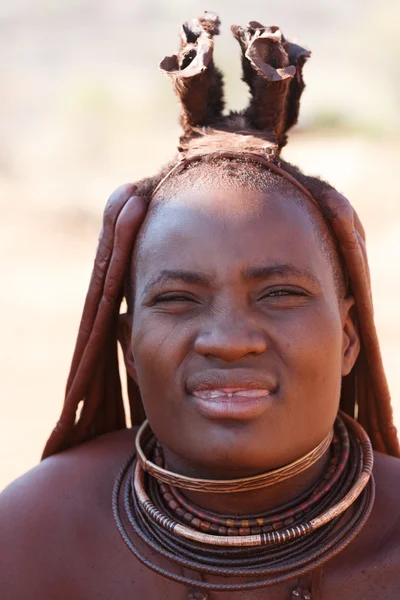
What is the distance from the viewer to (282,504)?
2.40 m

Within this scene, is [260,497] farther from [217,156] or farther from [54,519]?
[217,156]

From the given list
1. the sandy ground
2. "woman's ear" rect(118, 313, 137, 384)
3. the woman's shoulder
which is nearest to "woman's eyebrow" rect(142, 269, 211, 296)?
"woman's ear" rect(118, 313, 137, 384)

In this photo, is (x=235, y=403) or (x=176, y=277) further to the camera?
(x=176, y=277)

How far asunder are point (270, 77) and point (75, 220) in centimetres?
828

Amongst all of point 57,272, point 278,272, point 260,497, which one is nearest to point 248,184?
point 278,272

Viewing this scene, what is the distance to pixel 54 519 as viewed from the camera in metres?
2.55

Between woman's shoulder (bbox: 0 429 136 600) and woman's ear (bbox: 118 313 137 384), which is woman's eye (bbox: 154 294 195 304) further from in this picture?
woman's shoulder (bbox: 0 429 136 600)

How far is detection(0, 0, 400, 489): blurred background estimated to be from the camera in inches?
303

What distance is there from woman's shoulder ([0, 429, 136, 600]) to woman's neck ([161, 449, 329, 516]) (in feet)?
1.07

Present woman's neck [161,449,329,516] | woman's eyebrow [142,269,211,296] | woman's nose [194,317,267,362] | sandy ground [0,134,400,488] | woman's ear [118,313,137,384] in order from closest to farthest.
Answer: woman's nose [194,317,267,362] → woman's eyebrow [142,269,211,296] → woman's neck [161,449,329,516] → woman's ear [118,313,137,384] → sandy ground [0,134,400,488]

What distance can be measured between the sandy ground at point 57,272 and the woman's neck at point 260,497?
237 centimetres

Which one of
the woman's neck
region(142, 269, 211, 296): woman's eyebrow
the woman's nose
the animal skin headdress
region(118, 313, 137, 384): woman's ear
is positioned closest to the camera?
the woman's nose

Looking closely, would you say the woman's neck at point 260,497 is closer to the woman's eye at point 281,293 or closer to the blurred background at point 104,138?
the woman's eye at point 281,293

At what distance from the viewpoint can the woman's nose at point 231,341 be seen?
215cm
